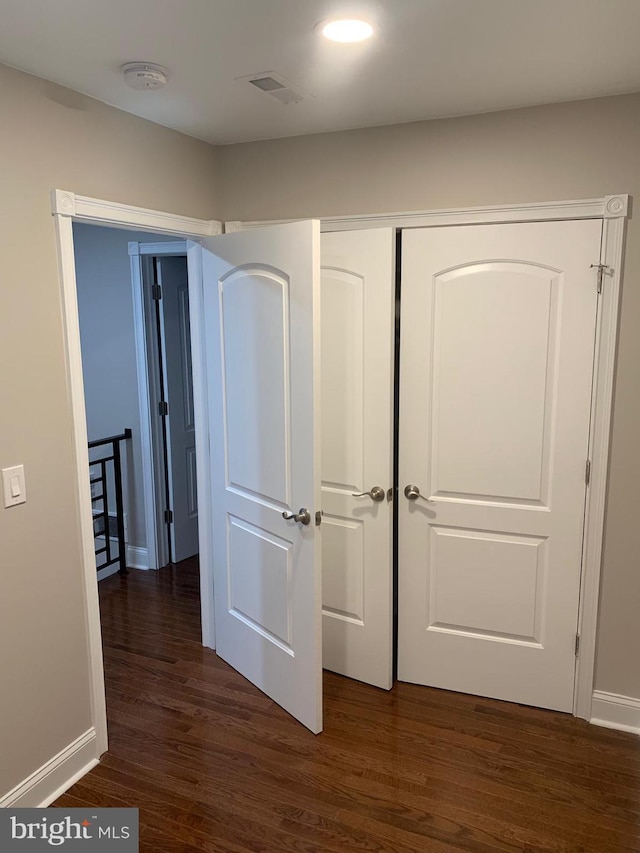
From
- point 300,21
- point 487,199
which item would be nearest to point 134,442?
point 487,199

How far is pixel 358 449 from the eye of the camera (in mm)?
2889

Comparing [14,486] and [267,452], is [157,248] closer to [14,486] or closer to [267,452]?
[267,452]

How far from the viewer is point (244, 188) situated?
9.93 feet

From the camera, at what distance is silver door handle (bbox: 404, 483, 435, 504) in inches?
114

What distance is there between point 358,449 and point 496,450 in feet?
1.93

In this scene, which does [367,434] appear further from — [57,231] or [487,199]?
[57,231]

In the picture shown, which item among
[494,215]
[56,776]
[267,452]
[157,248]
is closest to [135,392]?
[157,248]

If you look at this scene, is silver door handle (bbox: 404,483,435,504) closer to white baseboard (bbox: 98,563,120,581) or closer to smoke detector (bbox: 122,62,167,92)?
smoke detector (bbox: 122,62,167,92)

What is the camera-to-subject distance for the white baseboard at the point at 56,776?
2.19 metres

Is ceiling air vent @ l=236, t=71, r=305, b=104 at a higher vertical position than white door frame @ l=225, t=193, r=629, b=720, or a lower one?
higher

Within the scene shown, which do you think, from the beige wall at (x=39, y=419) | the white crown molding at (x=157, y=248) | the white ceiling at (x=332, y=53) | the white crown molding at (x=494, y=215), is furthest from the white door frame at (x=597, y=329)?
the white crown molding at (x=157, y=248)

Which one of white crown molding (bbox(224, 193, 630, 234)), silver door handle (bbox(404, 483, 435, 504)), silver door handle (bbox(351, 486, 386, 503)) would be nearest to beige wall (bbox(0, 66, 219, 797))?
white crown molding (bbox(224, 193, 630, 234))

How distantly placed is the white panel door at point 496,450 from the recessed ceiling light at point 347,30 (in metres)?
0.99

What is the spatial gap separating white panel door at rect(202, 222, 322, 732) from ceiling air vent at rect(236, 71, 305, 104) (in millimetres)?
438
